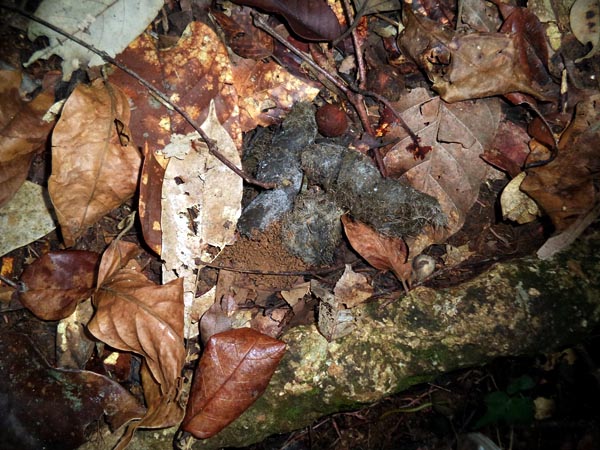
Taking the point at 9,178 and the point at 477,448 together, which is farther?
the point at 477,448

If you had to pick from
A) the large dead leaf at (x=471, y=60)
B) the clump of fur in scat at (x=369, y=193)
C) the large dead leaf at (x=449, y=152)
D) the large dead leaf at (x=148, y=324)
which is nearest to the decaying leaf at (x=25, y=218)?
the large dead leaf at (x=148, y=324)

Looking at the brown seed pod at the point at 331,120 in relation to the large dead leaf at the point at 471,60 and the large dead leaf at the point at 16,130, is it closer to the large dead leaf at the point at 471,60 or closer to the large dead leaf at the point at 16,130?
the large dead leaf at the point at 471,60

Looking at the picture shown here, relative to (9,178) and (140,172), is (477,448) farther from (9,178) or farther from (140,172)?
(9,178)

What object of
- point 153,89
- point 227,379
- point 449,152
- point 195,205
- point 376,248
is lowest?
point 227,379

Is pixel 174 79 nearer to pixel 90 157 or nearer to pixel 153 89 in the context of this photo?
pixel 153 89

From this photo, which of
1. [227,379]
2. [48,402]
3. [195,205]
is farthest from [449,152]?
[48,402]

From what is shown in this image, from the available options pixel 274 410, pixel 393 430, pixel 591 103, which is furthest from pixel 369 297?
pixel 591 103
